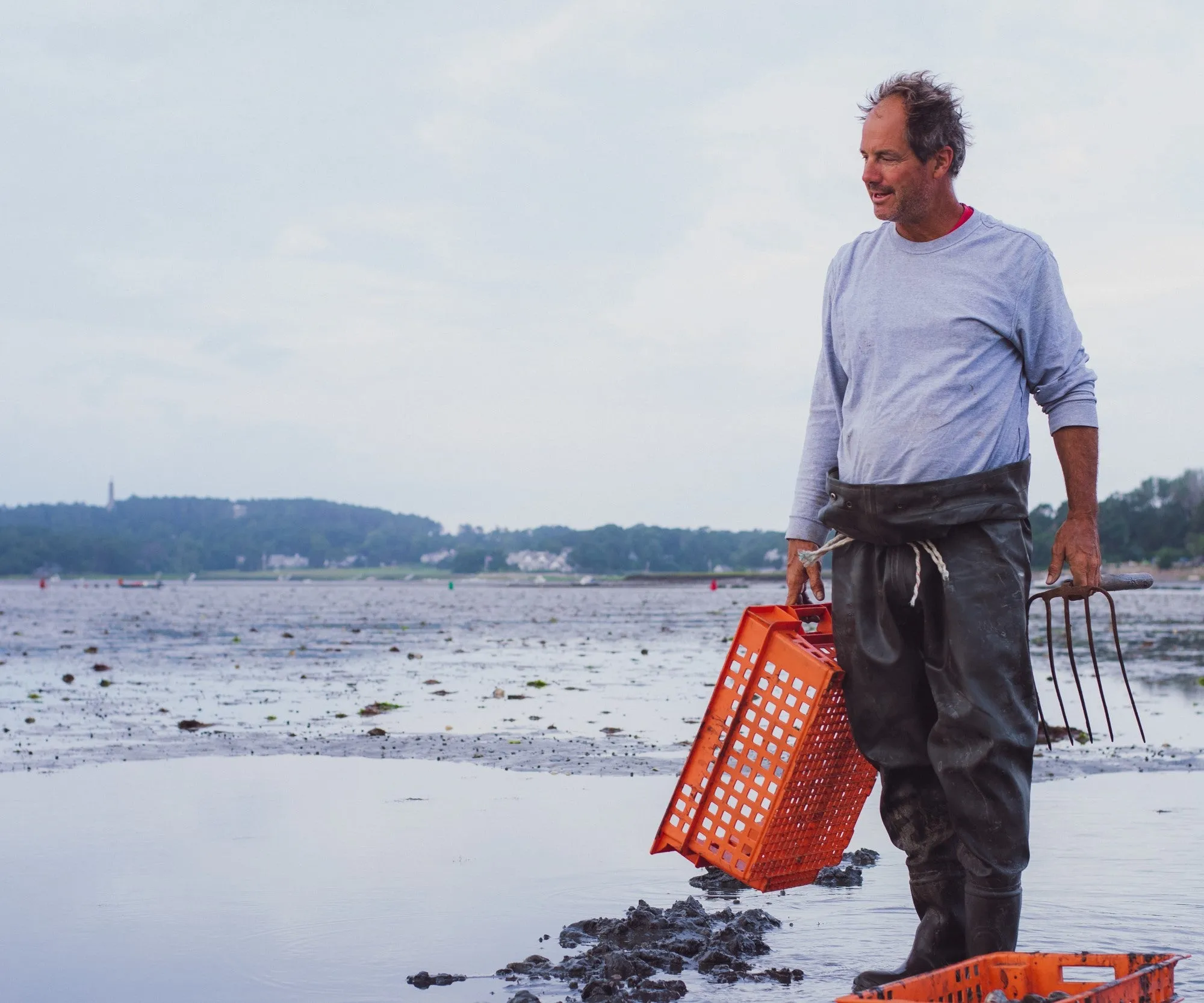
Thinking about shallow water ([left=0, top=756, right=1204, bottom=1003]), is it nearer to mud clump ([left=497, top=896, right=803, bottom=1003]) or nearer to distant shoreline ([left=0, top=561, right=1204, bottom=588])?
mud clump ([left=497, top=896, right=803, bottom=1003])

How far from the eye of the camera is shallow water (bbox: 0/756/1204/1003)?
162 inches

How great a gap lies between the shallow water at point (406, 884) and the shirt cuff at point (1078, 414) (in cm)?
169

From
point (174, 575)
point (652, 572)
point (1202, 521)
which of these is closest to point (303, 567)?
point (174, 575)

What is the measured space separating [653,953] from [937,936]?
97 centimetres

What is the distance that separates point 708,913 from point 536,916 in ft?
2.04

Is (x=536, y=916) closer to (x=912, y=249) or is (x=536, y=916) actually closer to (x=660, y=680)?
(x=912, y=249)

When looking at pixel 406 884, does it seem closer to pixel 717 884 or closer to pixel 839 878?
pixel 717 884

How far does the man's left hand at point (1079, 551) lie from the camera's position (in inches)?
140

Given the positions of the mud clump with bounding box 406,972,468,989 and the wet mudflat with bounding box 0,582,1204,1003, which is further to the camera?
the wet mudflat with bounding box 0,582,1204,1003

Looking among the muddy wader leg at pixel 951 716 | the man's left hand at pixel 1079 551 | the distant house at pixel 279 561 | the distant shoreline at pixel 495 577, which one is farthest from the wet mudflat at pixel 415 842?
the distant house at pixel 279 561

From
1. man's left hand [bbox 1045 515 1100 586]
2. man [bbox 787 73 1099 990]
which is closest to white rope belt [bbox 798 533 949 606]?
man [bbox 787 73 1099 990]

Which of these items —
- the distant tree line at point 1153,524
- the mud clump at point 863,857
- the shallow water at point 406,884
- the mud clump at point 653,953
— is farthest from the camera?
the distant tree line at point 1153,524

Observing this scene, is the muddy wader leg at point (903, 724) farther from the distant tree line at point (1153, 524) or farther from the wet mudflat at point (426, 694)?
the distant tree line at point (1153, 524)

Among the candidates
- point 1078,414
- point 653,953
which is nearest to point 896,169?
point 1078,414
